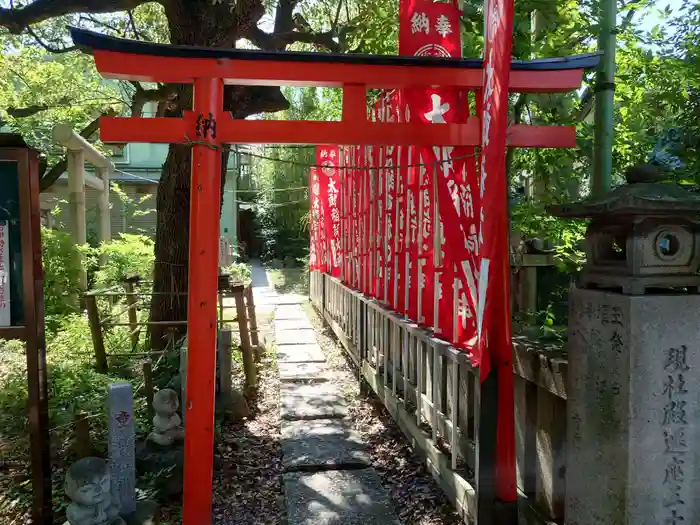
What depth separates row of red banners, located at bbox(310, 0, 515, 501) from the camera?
3.75 m

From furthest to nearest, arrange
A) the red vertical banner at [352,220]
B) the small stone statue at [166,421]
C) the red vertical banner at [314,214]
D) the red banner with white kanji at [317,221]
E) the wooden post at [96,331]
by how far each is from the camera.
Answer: the red vertical banner at [314,214] → the red banner with white kanji at [317,221] → the red vertical banner at [352,220] → the wooden post at [96,331] → the small stone statue at [166,421]

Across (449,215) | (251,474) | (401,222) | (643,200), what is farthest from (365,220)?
(643,200)

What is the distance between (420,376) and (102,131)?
12.1ft

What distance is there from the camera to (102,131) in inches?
162

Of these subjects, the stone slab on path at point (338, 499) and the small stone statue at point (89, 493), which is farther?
the stone slab on path at point (338, 499)

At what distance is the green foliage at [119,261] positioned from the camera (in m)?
12.8

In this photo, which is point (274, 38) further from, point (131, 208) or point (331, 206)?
point (131, 208)

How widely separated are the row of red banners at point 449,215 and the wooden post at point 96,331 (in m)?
3.82

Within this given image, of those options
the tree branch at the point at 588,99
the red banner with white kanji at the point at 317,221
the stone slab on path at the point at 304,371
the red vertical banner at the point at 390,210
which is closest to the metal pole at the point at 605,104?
the tree branch at the point at 588,99

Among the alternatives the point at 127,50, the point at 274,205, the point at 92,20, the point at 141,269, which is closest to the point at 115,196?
the point at 274,205

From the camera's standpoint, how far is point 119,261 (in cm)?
1348

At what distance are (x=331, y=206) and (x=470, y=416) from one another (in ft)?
27.0

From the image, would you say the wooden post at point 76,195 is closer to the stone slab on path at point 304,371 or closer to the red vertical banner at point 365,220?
the stone slab on path at point 304,371

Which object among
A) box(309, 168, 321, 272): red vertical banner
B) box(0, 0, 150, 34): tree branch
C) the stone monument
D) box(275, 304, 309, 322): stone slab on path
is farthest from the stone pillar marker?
box(275, 304, 309, 322): stone slab on path
